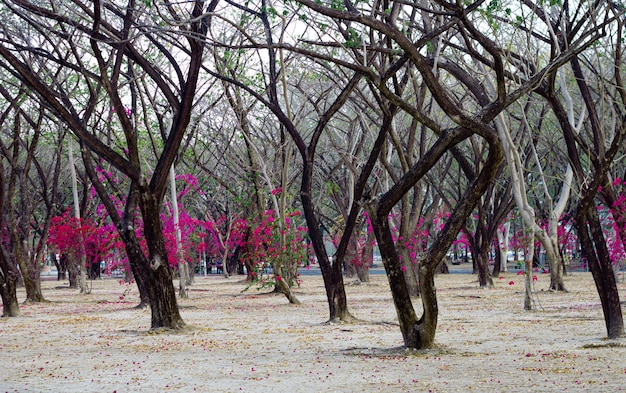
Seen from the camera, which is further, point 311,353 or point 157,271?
point 157,271

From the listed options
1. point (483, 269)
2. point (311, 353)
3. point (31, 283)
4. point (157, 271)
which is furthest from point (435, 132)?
point (483, 269)

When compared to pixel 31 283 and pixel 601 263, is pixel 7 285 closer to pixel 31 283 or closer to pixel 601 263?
pixel 31 283

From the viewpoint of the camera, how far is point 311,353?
1119cm

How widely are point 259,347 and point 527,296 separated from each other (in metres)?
7.65

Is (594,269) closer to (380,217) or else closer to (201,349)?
(380,217)

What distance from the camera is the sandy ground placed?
8.48m

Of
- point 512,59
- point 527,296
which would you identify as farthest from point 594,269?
point 527,296

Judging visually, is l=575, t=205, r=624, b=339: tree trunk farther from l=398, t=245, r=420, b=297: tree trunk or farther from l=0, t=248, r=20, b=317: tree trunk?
l=0, t=248, r=20, b=317: tree trunk

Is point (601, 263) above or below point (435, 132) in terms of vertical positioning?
below

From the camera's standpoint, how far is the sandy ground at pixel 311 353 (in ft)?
27.8

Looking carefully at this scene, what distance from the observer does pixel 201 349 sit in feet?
38.9

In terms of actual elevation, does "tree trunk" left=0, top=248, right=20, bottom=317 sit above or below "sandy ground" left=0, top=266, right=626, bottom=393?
above

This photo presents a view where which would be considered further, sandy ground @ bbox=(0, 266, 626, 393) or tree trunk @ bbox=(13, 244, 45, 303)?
tree trunk @ bbox=(13, 244, 45, 303)

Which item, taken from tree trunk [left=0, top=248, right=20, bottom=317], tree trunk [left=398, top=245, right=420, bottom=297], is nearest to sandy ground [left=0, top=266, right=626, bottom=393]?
tree trunk [left=0, top=248, right=20, bottom=317]
